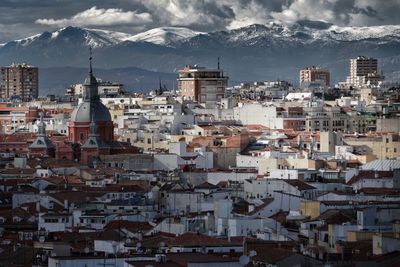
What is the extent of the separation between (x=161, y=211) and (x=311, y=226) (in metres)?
14.2

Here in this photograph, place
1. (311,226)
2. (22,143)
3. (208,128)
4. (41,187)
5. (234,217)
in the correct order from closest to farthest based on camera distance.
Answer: (311,226), (234,217), (41,187), (22,143), (208,128)

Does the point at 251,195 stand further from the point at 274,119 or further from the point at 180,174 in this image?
the point at 274,119

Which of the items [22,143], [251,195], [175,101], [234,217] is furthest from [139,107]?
[234,217]


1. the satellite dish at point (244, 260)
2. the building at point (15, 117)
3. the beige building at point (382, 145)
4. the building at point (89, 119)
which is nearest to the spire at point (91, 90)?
the building at point (89, 119)

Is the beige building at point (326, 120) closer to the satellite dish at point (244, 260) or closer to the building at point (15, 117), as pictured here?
the building at point (15, 117)

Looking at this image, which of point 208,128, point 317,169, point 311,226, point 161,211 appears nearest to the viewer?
point 311,226

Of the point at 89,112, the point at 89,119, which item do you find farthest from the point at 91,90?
the point at 89,119

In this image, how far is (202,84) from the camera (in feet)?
A: 563

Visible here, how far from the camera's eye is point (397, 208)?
56594 mm

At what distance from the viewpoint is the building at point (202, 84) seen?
168750 millimetres

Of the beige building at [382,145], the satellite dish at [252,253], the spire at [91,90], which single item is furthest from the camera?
the spire at [91,90]

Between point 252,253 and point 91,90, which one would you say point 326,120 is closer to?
point 91,90

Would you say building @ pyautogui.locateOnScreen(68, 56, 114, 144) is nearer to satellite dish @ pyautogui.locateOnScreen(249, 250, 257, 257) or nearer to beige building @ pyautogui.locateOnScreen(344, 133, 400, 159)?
beige building @ pyautogui.locateOnScreen(344, 133, 400, 159)

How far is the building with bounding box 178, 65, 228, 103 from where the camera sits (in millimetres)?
168750
